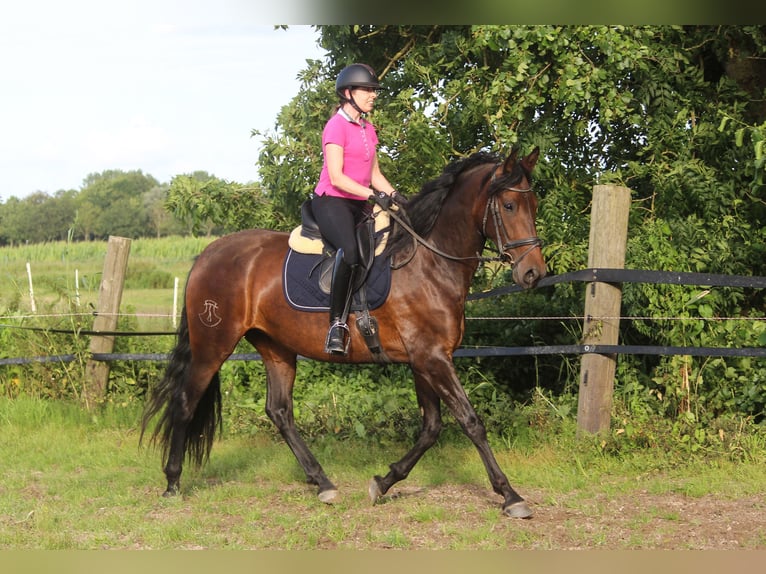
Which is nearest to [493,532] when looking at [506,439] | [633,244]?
[506,439]

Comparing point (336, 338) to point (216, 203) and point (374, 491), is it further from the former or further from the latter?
point (216, 203)

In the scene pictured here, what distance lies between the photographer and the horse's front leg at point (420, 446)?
6285 mm

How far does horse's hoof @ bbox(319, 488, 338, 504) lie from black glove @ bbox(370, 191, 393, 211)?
2.07m

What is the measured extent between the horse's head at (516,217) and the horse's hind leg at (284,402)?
7.15 feet

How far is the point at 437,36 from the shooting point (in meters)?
9.88

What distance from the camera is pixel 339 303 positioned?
20.3 feet

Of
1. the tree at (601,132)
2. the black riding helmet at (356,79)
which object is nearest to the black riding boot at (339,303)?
the black riding helmet at (356,79)

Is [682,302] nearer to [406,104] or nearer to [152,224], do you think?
[406,104]

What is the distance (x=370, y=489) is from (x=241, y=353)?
130 inches

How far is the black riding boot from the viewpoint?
6066 mm

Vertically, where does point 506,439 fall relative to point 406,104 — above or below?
below

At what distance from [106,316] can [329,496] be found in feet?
13.7

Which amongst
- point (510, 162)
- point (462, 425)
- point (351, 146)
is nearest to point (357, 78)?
point (351, 146)

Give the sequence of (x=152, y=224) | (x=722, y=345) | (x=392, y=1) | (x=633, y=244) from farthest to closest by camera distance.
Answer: (x=152, y=224) < (x=633, y=244) < (x=722, y=345) < (x=392, y=1)
